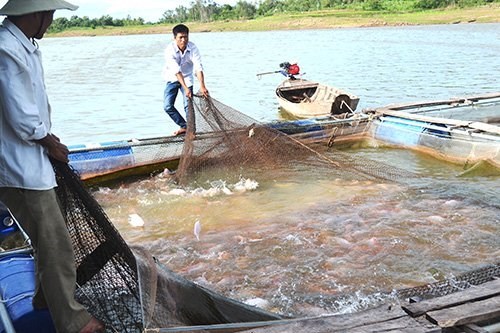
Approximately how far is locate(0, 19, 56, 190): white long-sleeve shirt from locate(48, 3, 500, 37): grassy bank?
149ft

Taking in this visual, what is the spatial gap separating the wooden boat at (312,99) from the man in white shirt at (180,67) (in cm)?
336

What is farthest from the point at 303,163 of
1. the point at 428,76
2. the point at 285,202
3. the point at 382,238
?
the point at 428,76

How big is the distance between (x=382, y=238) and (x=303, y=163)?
5.45 ft

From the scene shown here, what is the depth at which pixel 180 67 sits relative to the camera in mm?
7727

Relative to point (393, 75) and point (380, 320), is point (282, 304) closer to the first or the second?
point (380, 320)

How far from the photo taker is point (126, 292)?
2.89 meters

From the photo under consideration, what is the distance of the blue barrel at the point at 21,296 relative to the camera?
9.02 feet

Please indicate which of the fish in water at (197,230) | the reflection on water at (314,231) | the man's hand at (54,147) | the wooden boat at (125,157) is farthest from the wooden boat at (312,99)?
the man's hand at (54,147)

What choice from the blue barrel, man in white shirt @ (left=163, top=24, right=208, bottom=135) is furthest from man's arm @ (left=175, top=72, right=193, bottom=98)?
the blue barrel

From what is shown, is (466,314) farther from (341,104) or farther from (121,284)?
(341,104)

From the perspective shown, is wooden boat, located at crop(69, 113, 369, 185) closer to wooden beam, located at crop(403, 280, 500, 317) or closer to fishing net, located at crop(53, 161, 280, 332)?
fishing net, located at crop(53, 161, 280, 332)

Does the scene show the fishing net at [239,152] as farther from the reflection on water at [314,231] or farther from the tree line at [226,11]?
the tree line at [226,11]

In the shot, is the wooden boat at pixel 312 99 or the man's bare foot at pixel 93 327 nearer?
the man's bare foot at pixel 93 327

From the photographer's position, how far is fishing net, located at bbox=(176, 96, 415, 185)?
6680 millimetres
